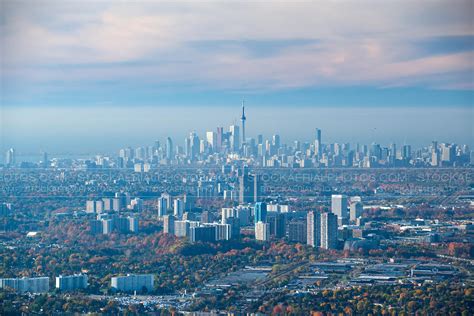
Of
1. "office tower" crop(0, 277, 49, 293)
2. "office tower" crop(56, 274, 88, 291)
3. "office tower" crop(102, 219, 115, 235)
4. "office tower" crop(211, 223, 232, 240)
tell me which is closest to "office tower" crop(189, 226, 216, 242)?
"office tower" crop(211, 223, 232, 240)

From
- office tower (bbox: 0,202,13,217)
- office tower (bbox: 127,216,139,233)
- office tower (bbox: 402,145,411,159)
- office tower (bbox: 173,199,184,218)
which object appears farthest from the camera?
office tower (bbox: 402,145,411,159)

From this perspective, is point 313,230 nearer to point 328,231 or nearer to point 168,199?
point 328,231

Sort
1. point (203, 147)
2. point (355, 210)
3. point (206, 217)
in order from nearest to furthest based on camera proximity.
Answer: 1. point (206, 217)
2. point (355, 210)
3. point (203, 147)

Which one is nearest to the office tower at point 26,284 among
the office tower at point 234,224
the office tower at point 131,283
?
the office tower at point 131,283

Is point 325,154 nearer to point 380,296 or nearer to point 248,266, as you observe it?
point 248,266

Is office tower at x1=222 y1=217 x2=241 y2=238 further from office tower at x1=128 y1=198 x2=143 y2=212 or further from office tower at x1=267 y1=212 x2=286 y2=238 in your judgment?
office tower at x1=128 y1=198 x2=143 y2=212

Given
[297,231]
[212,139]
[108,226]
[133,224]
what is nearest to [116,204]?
[133,224]

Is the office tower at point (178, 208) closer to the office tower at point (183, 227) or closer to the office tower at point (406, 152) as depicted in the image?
the office tower at point (183, 227)
